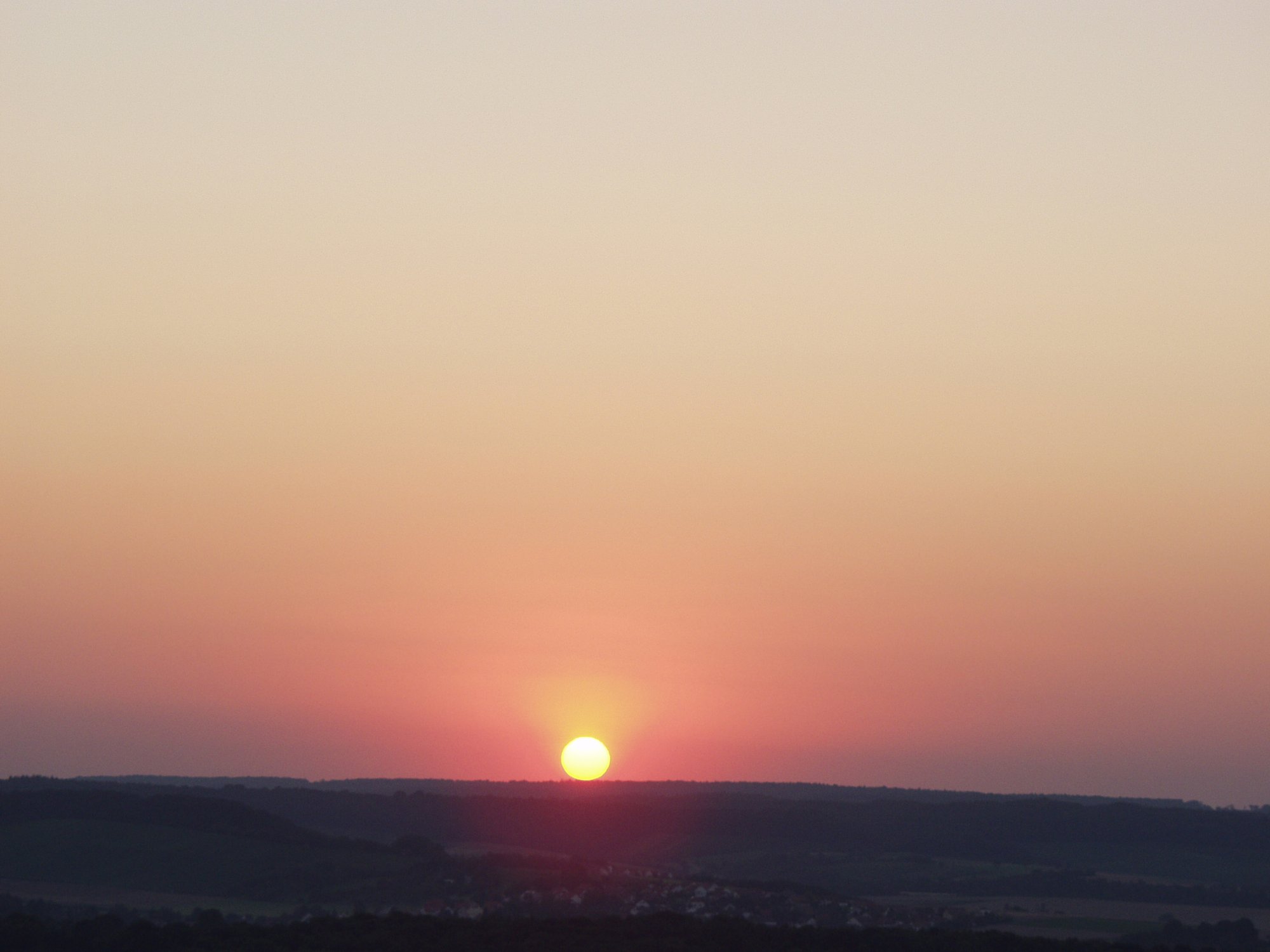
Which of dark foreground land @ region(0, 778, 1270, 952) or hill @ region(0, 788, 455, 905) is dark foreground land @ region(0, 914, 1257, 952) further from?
hill @ region(0, 788, 455, 905)

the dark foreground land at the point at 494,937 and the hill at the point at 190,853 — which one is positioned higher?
the hill at the point at 190,853

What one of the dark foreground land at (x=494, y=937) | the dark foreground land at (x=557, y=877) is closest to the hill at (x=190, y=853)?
the dark foreground land at (x=557, y=877)

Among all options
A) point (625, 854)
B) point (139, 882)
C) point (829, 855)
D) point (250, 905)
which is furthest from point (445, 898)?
point (829, 855)

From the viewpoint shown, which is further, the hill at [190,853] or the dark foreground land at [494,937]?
the hill at [190,853]

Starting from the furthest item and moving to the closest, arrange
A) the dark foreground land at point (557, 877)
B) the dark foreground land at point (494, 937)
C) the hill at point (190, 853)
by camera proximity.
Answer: the hill at point (190, 853), the dark foreground land at point (557, 877), the dark foreground land at point (494, 937)

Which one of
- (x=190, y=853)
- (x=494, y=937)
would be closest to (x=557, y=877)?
(x=190, y=853)

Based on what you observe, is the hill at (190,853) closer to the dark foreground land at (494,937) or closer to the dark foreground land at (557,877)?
the dark foreground land at (557,877)

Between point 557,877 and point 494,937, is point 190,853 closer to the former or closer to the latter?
point 557,877

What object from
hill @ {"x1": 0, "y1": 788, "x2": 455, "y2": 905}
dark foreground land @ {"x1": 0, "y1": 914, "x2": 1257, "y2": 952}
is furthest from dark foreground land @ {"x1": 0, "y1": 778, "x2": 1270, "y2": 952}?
dark foreground land @ {"x1": 0, "y1": 914, "x2": 1257, "y2": 952}

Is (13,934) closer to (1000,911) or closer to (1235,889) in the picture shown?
(1000,911)
